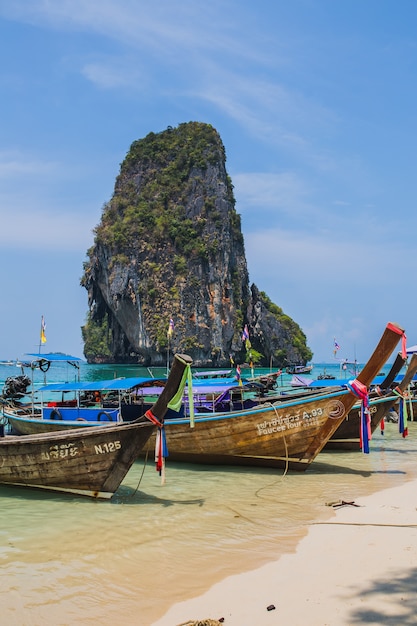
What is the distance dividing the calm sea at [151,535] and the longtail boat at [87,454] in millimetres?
322

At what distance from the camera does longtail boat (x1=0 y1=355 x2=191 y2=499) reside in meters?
8.59

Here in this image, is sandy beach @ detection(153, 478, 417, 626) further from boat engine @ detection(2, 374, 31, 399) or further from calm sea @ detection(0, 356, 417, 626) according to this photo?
boat engine @ detection(2, 374, 31, 399)

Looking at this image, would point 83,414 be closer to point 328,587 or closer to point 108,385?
point 108,385

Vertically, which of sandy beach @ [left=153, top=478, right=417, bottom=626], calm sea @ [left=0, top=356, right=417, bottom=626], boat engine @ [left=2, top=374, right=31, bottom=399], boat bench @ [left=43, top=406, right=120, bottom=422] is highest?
boat engine @ [left=2, top=374, right=31, bottom=399]

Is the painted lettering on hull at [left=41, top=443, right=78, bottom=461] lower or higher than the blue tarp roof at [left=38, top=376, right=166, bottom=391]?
lower

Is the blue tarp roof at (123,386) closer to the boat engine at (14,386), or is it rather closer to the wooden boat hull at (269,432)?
the wooden boat hull at (269,432)

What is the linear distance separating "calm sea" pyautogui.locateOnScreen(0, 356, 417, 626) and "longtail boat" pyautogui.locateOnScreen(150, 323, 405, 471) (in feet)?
1.07

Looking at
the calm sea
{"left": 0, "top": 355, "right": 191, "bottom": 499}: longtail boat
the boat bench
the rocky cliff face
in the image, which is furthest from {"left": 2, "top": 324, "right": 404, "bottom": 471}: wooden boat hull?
the rocky cliff face

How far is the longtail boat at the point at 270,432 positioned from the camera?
34.1 feet

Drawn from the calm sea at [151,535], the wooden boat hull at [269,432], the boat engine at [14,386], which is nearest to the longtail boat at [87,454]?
the calm sea at [151,535]

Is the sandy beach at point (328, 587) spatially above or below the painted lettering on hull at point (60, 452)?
below

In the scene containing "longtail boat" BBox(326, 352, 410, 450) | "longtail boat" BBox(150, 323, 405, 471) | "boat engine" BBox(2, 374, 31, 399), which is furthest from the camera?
"boat engine" BBox(2, 374, 31, 399)

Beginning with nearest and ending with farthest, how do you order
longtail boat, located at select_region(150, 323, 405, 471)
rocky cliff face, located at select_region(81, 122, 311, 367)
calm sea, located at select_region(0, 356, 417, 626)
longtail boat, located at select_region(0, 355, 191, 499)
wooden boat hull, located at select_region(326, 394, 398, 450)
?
calm sea, located at select_region(0, 356, 417, 626)
longtail boat, located at select_region(0, 355, 191, 499)
longtail boat, located at select_region(150, 323, 405, 471)
wooden boat hull, located at select_region(326, 394, 398, 450)
rocky cliff face, located at select_region(81, 122, 311, 367)

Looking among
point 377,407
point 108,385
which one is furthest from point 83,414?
point 377,407
